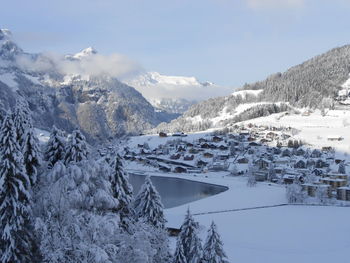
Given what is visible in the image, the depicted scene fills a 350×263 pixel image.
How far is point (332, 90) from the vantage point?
17888 centimetres

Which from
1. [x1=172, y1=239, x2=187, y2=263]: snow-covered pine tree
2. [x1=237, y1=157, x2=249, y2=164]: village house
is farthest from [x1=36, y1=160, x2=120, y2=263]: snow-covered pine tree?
[x1=237, y1=157, x2=249, y2=164]: village house

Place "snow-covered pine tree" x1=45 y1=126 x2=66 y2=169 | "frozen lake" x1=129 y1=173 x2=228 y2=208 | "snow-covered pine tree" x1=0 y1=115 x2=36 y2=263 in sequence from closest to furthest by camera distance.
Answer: "snow-covered pine tree" x1=0 y1=115 x2=36 y2=263 < "snow-covered pine tree" x1=45 y1=126 x2=66 y2=169 < "frozen lake" x1=129 y1=173 x2=228 y2=208

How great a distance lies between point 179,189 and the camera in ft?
250

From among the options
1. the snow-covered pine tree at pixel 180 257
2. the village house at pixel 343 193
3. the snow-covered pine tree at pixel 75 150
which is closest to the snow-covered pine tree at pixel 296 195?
the village house at pixel 343 193

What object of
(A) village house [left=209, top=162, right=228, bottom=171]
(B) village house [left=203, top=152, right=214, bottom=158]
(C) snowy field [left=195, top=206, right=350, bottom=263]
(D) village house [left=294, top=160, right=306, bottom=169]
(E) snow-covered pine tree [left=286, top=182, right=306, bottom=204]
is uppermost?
(B) village house [left=203, top=152, right=214, bottom=158]

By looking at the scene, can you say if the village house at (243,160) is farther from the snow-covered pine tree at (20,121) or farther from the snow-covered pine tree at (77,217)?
the snow-covered pine tree at (77,217)

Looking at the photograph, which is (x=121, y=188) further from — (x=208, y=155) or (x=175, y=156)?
(x=175, y=156)

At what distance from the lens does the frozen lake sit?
6419cm

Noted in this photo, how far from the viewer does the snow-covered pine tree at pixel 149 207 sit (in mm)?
25016

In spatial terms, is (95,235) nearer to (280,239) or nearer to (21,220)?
(21,220)

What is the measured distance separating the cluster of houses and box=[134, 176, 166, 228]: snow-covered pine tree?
3806 cm

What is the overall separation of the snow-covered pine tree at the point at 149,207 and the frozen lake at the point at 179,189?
109 ft

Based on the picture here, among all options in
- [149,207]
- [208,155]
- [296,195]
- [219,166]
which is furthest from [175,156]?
[149,207]

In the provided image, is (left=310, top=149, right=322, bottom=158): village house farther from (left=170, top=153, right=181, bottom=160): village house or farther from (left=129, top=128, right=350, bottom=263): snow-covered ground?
(left=170, top=153, right=181, bottom=160): village house
